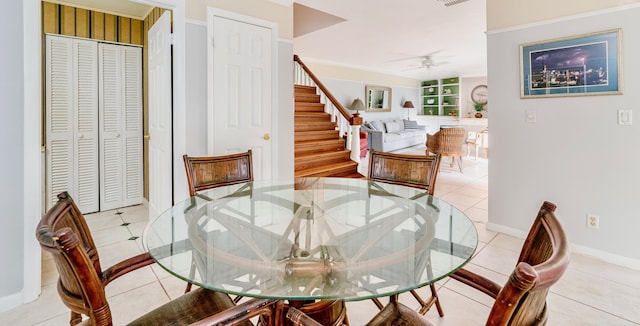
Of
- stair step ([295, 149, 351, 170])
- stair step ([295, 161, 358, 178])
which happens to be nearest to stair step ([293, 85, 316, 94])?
stair step ([295, 149, 351, 170])

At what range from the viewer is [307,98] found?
570cm

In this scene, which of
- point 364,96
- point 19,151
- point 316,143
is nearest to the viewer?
point 19,151

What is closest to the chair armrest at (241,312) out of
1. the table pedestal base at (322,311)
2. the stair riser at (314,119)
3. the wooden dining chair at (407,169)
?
the table pedestal base at (322,311)

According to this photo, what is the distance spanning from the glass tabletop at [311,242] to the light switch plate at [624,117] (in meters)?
1.69

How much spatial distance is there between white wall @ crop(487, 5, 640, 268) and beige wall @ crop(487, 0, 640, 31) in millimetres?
53

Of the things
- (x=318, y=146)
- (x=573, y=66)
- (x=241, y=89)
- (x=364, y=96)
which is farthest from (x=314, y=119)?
(x=364, y=96)

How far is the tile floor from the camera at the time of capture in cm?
179

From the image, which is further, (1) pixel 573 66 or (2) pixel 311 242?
(1) pixel 573 66

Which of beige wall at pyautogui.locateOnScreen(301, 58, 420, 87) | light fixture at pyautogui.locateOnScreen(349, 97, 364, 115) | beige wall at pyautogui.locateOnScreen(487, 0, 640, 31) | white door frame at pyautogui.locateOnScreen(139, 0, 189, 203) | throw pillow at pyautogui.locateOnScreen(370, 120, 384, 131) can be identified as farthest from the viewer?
throw pillow at pyautogui.locateOnScreen(370, 120, 384, 131)

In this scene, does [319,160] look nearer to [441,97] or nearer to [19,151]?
[19,151]

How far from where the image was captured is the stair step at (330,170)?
423 centimetres

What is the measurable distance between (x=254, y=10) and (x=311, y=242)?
8.41ft

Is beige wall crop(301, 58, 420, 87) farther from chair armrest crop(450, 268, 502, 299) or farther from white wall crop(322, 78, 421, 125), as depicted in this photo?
chair armrest crop(450, 268, 502, 299)

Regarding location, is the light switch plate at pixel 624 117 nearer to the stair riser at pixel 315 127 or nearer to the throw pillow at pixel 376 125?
the stair riser at pixel 315 127
